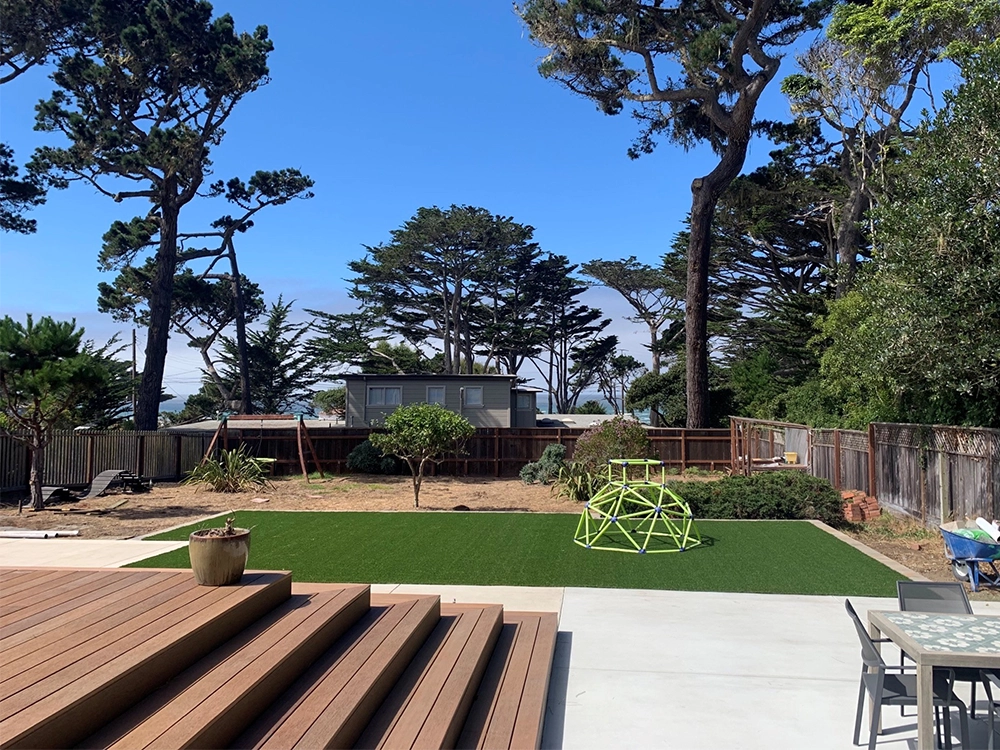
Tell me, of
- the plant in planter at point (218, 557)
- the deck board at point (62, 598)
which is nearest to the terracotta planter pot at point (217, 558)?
the plant in planter at point (218, 557)

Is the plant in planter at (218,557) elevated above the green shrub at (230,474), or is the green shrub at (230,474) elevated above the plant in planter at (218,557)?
the plant in planter at (218,557)

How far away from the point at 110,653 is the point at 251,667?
68 cm

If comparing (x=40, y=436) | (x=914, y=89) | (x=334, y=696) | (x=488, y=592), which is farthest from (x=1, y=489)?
(x=914, y=89)

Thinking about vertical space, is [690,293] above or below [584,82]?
below

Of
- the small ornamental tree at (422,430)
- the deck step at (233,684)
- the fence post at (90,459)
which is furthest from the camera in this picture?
the fence post at (90,459)

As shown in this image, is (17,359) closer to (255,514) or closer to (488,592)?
(255,514)

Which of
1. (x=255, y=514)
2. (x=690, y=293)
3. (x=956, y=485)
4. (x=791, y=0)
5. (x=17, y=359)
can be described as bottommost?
(x=255, y=514)

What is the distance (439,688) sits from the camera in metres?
4.14

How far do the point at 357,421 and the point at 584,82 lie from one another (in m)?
14.6

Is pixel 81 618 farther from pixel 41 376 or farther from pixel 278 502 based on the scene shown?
pixel 278 502

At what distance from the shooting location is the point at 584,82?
2423 centimetres

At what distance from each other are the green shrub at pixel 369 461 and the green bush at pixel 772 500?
36.7 ft

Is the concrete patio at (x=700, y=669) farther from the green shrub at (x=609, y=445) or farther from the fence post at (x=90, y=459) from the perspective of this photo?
the fence post at (x=90, y=459)

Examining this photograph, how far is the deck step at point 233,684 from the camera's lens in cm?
296
